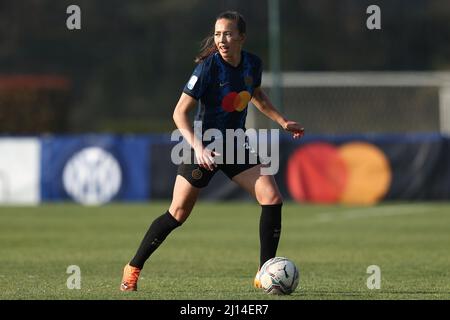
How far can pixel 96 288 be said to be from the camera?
356 inches

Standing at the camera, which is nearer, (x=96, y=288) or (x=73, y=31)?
A: (x=96, y=288)

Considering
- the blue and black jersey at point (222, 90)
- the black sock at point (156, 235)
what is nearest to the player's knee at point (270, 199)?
the blue and black jersey at point (222, 90)

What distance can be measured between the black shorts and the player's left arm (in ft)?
1.46

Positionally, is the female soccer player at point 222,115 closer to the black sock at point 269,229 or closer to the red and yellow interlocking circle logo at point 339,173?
the black sock at point 269,229

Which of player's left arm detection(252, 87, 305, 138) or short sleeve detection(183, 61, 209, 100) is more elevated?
short sleeve detection(183, 61, 209, 100)

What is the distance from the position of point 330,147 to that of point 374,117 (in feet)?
32.7

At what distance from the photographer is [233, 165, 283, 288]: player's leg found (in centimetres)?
870

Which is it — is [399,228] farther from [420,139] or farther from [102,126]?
[102,126]

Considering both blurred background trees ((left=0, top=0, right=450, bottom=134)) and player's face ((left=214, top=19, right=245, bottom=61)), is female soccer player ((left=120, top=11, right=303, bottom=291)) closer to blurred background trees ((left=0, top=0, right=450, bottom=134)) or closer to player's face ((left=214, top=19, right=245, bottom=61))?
player's face ((left=214, top=19, right=245, bottom=61))

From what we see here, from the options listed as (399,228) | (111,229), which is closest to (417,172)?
(399,228)

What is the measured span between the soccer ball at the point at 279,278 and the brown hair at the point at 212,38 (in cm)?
168

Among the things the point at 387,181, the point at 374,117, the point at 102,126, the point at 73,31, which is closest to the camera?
the point at 387,181

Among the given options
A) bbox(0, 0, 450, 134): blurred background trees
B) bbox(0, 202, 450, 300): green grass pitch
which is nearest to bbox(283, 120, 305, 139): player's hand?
bbox(0, 202, 450, 300): green grass pitch

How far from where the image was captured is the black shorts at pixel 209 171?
8.61 meters
